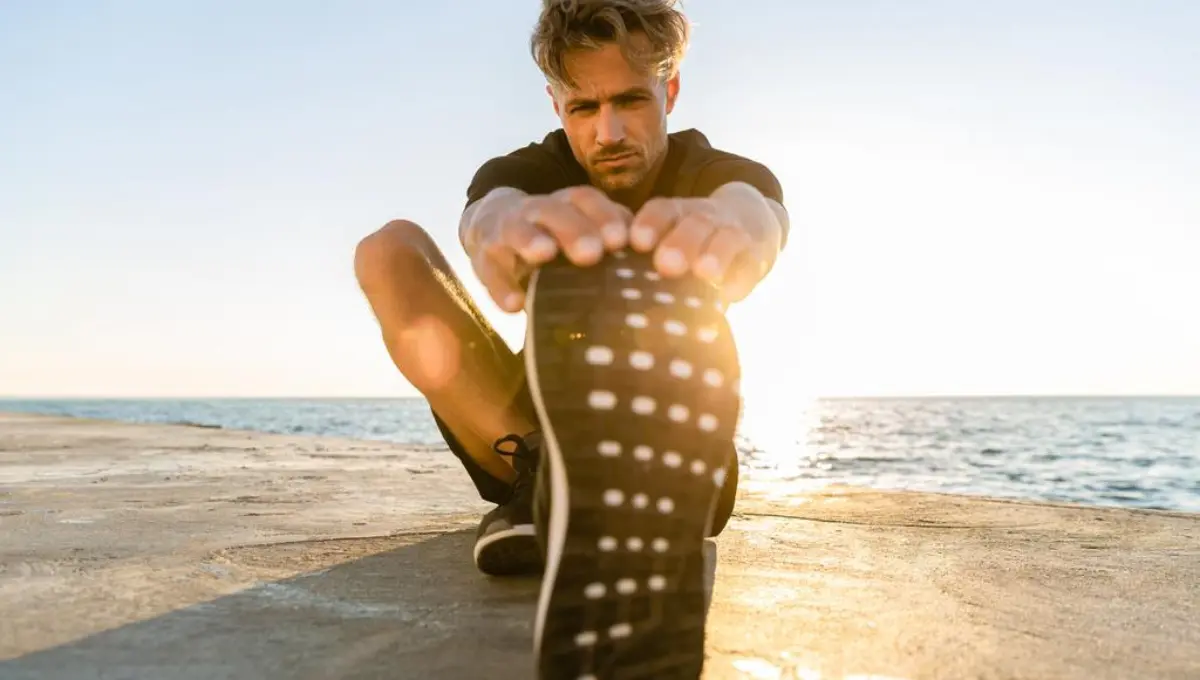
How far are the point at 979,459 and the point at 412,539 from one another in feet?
39.0

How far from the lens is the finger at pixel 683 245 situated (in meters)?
0.99

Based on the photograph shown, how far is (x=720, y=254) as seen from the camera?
1030 mm

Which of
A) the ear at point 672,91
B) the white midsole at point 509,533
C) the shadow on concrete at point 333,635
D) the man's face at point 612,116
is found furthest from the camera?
the ear at point 672,91

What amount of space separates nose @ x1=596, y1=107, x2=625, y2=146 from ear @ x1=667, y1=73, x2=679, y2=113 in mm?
224

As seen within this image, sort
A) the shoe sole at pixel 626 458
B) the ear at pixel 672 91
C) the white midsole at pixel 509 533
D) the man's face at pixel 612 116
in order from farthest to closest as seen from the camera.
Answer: the ear at pixel 672 91, the man's face at pixel 612 116, the white midsole at pixel 509 533, the shoe sole at pixel 626 458

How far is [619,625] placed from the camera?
0.93m

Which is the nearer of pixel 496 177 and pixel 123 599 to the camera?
pixel 123 599

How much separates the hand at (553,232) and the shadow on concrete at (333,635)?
498mm

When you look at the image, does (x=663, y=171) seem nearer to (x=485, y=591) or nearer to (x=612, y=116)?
(x=612, y=116)

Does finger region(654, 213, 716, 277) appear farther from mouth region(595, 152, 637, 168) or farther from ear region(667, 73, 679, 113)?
ear region(667, 73, 679, 113)

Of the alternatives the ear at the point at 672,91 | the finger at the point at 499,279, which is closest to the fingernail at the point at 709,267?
the finger at the point at 499,279

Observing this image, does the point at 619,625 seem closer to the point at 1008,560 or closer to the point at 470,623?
the point at 470,623

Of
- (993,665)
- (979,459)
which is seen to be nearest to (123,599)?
(993,665)

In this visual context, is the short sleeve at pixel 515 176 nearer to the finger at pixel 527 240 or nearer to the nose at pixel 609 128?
the nose at pixel 609 128
